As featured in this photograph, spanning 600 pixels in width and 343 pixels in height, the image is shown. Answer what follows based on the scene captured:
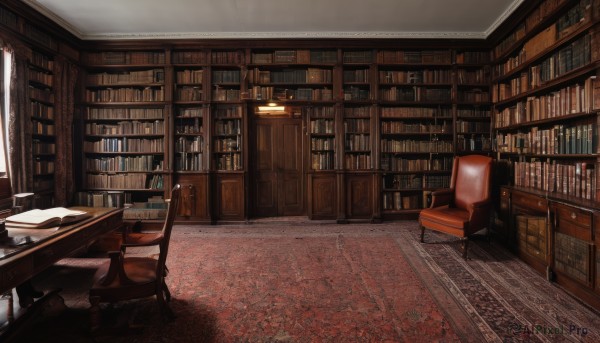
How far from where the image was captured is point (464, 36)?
205 inches

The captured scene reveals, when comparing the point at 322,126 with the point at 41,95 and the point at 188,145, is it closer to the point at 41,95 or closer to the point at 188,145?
the point at 188,145

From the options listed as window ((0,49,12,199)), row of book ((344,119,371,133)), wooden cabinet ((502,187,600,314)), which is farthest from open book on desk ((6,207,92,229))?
row of book ((344,119,371,133))

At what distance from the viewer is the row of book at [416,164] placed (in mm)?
5398

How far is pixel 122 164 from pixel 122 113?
0.93m

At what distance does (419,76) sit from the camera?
5.40 meters

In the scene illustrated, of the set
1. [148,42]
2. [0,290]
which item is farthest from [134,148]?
[0,290]

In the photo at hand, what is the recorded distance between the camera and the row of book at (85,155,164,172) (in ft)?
17.6

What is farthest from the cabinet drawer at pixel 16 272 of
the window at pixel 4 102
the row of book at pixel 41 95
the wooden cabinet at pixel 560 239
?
the row of book at pixel 41 95

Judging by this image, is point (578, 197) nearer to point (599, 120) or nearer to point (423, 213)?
point (599, 120)

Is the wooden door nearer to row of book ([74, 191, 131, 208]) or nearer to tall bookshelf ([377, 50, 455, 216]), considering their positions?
tall bookshelf ([377, 50, 455, 216])

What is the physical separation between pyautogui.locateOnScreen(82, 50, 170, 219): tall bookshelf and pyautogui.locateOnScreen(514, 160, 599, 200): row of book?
18.1 feet

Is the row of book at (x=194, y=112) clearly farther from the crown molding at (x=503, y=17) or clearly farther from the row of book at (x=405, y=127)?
the crown molding at (x=503, y=17)

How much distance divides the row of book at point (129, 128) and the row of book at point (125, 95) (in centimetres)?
41

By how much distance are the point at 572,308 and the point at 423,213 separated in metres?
1.80
